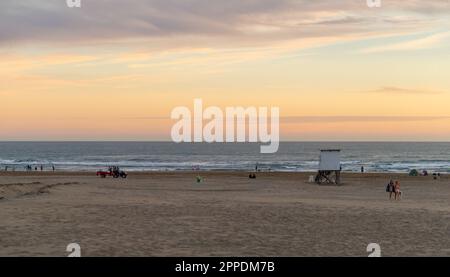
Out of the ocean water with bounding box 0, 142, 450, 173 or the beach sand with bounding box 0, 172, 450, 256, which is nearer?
the beach sand with bounding box 0, 172, 450, 256

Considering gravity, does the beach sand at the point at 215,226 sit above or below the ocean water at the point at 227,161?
above

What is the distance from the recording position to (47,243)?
14.1 meters

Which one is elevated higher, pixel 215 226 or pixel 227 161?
pixel 215 226

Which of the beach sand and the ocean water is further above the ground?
the beach sand

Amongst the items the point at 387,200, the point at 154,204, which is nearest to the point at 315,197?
the point at 387,200

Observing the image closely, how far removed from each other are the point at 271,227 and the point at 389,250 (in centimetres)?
456

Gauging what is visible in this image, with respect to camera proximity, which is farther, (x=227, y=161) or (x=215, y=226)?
(x=227, y=161)

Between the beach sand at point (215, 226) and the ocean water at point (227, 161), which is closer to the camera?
the beach sand at point (215, 226)
